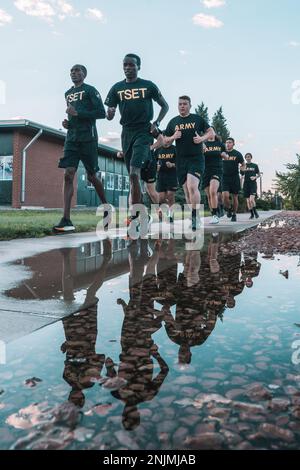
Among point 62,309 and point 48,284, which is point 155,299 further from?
point 48,284

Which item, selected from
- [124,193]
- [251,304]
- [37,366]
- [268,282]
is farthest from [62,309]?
[124,193]

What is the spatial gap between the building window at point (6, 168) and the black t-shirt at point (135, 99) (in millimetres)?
15913

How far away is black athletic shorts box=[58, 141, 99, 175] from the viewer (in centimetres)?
653

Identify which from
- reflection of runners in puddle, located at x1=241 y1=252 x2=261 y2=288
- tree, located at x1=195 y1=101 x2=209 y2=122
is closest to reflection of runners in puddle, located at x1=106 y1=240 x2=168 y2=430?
reflection of runners in puddle, located at x1=241 y1=252 x2=261 y2=288

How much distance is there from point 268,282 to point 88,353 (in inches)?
68.5

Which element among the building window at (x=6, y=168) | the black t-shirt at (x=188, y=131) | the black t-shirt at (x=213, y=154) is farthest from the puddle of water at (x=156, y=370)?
the building window at (x=6, y=168)

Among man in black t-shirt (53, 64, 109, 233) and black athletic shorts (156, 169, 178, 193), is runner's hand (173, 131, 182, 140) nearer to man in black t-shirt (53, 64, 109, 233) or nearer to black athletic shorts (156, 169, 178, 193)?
man in black t-shirt (53, 64, 109, 233)

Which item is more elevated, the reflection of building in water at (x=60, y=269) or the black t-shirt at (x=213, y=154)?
the black t-shirt at (x=213, y=154)

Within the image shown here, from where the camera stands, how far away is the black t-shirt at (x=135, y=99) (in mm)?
6105

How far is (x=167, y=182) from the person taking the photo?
1045 cm

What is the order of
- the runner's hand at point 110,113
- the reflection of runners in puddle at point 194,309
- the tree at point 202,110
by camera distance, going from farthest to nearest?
1. the tree at point 202,110
2. the runner's hand at point 110,113
3. the reflection of runners in puddle at point 194,309

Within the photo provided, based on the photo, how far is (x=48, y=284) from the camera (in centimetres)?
277

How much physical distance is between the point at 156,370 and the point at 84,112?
5447 millimetres

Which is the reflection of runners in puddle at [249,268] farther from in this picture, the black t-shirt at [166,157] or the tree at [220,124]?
the tree at [220,124]
